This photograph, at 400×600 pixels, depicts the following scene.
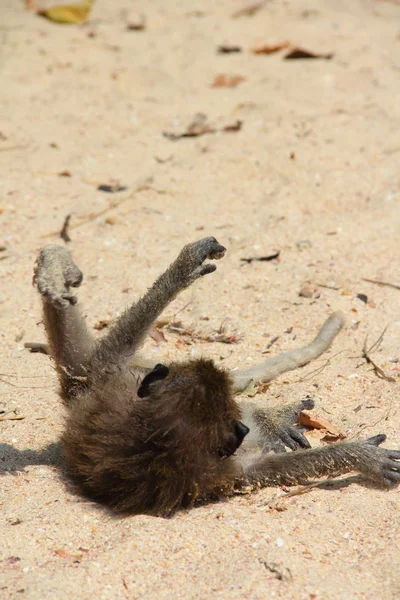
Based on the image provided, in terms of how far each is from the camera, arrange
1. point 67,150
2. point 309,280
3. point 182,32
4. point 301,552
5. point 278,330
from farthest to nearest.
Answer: point 182,32 < point 67,150 < point 309,280 < point 278,330 < point 301,552

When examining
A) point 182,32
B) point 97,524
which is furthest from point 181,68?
point 97,524

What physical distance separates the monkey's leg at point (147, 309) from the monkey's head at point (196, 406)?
479mm

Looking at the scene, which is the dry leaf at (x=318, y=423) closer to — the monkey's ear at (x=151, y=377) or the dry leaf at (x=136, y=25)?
the monkey's ear at (x=151, y=377)

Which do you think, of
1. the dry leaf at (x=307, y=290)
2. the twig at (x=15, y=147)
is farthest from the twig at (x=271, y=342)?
the twig at (x=15, y=147)

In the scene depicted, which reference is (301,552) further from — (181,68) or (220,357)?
(181,68)

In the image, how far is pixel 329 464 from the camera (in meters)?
4.20

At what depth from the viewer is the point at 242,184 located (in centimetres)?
730

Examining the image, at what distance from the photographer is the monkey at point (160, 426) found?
385 centimetres

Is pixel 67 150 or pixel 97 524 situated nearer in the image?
pixel 97 524

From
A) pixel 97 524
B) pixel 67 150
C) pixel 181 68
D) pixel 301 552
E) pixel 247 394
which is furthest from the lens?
pixel 181 68

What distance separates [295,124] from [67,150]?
218 centimetres

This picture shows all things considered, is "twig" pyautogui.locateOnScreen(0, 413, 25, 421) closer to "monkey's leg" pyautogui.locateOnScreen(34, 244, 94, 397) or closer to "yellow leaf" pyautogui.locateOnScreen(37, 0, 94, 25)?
"monkey's leg" pyautogui.locateOnScreen(34, 244, 94, 397)

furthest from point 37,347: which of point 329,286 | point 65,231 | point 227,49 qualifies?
point 227,49

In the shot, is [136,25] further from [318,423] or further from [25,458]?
[25,458]
